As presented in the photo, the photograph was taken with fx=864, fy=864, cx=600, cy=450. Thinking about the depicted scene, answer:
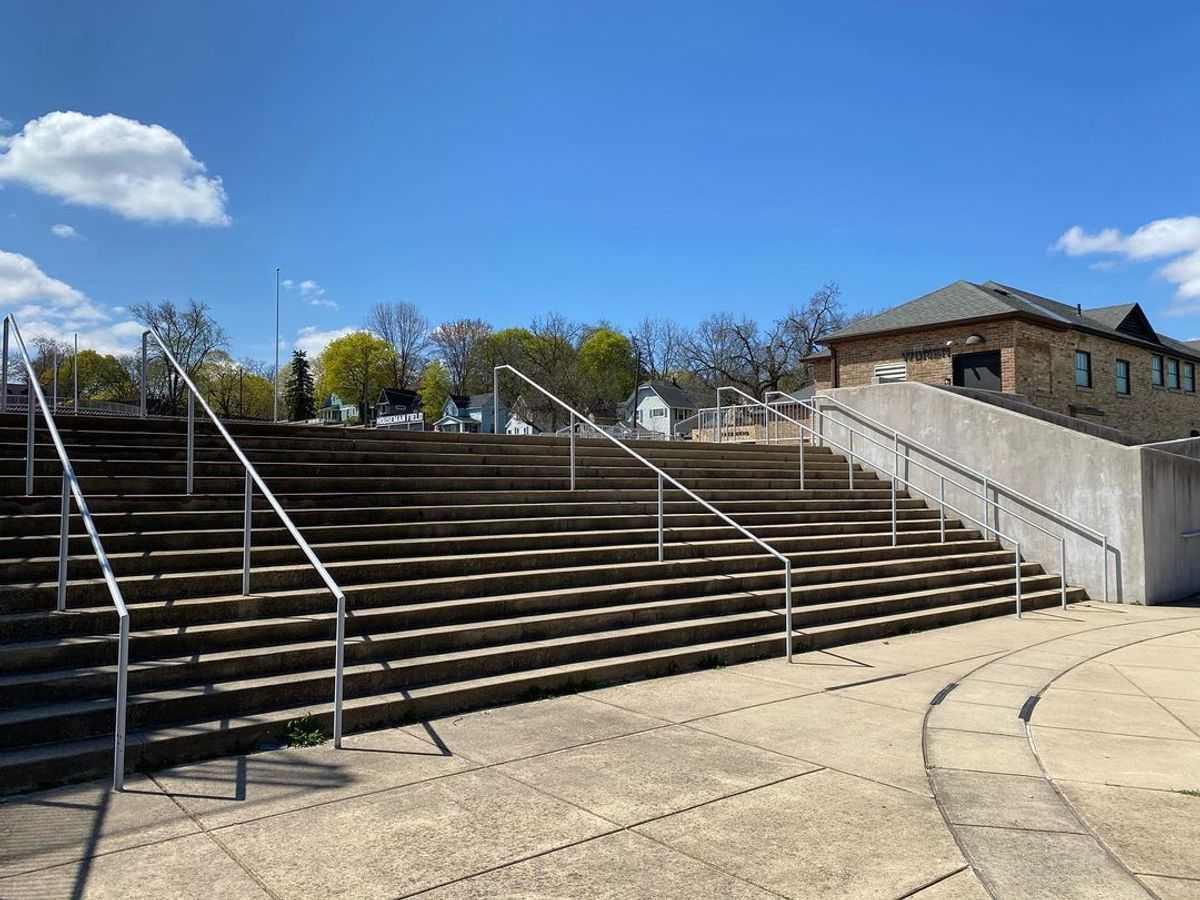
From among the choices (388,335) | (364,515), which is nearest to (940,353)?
(364,515)

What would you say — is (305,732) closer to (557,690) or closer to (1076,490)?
(557,690)

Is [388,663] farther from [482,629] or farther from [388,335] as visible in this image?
[388,335]

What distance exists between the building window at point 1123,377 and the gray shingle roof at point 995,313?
0.78 m

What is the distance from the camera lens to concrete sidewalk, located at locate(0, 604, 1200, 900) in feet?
11.6

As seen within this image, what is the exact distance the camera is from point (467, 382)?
83.9m

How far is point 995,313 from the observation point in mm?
24516

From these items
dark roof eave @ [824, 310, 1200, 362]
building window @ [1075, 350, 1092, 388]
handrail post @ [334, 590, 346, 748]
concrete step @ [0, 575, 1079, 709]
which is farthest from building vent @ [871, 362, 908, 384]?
handrail post @ [334, 590, 346, 748]

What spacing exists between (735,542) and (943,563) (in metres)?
3.76

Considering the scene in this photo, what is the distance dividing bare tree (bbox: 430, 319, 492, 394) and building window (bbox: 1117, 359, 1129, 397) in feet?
203

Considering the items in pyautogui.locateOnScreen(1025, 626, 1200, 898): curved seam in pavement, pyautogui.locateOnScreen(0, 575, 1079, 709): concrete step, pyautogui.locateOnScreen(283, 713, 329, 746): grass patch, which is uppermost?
pyautogui.locateOnScreen(0, 575, 1079, 709): concrete step

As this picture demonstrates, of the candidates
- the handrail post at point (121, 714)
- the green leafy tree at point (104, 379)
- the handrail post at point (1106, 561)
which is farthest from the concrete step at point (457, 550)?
the green leafy tree at point (104, 379)

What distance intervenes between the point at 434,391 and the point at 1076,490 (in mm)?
70894

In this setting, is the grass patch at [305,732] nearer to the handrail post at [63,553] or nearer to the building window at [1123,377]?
the handrail post at [63,553]

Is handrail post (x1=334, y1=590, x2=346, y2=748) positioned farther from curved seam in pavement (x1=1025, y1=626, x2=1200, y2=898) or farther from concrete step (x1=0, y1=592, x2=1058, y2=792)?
curved seam in pavement (x1=1025, y1=626, x2=1200, y2=898)
